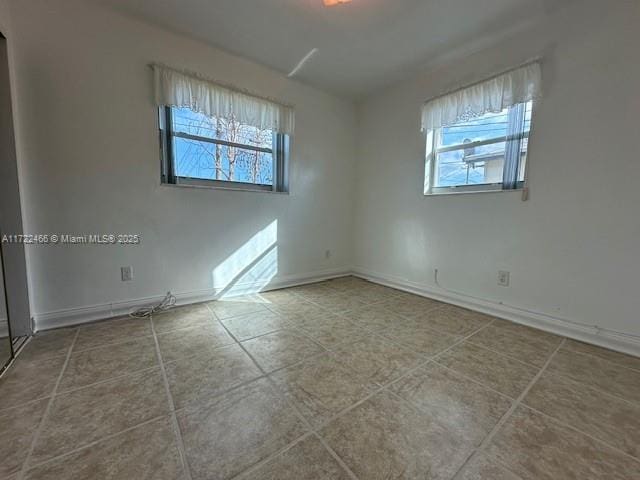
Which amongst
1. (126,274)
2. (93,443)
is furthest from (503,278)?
(126,274)

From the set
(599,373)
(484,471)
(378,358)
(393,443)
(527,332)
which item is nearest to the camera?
(484,471)

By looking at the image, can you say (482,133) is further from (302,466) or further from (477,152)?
(302,466)

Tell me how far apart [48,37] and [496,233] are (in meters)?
3.75

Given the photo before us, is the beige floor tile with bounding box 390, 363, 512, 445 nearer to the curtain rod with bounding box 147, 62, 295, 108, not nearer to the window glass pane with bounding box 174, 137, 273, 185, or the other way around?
the window glass pane with bounding box 174, 137, 273, 185

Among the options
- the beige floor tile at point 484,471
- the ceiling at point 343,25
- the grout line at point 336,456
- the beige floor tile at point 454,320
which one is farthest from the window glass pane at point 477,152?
the grout line at point 336,456

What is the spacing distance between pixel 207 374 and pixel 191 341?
45cm

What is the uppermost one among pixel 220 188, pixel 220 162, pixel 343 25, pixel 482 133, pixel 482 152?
pixel 343 25

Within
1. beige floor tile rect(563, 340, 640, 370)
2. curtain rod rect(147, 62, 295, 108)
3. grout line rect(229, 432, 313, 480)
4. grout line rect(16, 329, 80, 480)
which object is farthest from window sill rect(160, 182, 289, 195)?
beige floor tile rect(563, 340, 640, 370)

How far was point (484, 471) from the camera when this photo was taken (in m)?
0.90

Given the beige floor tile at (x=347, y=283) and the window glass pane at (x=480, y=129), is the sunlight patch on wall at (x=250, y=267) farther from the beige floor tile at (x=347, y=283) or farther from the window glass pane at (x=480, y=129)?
the window glass pane at (x=480, y=129)

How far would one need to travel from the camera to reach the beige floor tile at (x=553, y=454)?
0.91 m

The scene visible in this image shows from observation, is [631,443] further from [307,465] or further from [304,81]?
[304,81]

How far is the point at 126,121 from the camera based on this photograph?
6.89ft

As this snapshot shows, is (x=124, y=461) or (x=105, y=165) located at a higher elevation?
(x=105, y=165)
